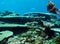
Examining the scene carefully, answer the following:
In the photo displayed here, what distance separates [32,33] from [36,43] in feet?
3.30

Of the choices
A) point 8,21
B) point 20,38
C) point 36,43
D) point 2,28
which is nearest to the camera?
point 36,43

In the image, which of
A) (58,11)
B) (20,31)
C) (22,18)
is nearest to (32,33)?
(20,31)

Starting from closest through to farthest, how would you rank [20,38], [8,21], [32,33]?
[20,38] < [32,33] < [8,21]

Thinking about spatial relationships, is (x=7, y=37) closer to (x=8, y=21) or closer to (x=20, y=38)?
(x=20, y=38)

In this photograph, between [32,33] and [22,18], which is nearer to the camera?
[32,33]

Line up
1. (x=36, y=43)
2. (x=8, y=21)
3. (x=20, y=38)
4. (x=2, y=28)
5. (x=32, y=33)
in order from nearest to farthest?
1. (x=36, y=43)
2. (x=20, y=38)
3. (x=32, y=33)
4. (x=2, y=28)
5. (x=8, y=21)

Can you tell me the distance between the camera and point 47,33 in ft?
22.0

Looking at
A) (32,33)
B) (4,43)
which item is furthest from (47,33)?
(4,43)

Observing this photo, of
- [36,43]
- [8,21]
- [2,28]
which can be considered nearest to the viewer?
[36,43]

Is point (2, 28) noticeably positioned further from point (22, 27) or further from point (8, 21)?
point (8, 21)

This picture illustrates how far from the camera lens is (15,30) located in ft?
24.4

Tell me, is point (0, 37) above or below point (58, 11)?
below

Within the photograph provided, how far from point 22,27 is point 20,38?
4.94ft

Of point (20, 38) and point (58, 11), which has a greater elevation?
point (58, 11)
